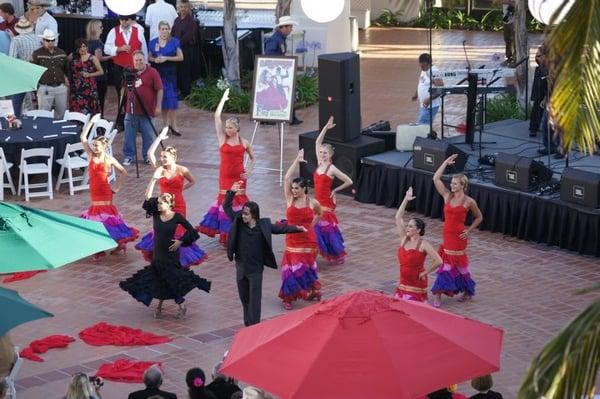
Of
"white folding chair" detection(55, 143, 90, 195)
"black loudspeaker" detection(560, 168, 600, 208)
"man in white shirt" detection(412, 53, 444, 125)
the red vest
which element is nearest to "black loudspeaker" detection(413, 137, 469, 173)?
"man in white shirt" detection(412, 53, 444, 125)

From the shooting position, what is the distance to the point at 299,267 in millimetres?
12836

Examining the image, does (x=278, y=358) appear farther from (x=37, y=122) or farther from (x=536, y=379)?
(x=37, y=122)

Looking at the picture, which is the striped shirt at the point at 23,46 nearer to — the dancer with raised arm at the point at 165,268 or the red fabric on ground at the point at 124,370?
the dancer with raised arm at the point at 165,268

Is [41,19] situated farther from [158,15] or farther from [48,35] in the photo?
[158,15]

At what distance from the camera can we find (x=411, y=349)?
26.0 ft

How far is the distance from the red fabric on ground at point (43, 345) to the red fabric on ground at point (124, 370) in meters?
0.70

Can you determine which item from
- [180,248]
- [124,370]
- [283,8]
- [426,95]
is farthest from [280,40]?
[124,370]

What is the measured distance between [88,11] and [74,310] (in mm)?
13343

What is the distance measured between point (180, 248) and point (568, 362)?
7865mm

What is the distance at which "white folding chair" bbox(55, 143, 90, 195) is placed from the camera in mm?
16922

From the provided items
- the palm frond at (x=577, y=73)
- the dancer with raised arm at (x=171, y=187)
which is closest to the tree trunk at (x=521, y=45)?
the dancer with raised arm at (x=171, y=187)

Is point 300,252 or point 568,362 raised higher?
point 568,362

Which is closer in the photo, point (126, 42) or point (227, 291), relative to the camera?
point (227, 291)

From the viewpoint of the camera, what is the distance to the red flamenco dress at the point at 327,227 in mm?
14008
